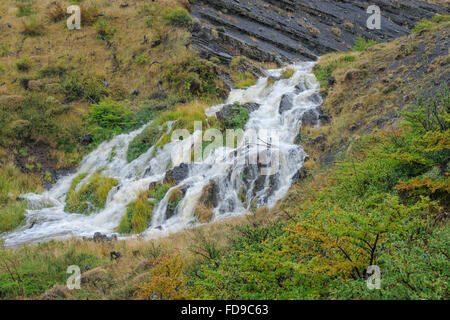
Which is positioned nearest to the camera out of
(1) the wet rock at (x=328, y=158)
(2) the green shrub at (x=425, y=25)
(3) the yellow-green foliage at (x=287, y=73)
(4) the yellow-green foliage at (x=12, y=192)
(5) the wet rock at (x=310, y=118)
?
(1) the wet rock at (x=328, y=158)

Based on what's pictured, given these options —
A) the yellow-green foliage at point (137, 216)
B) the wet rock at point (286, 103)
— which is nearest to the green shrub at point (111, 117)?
the yellow-green foliage at point (137, 216)

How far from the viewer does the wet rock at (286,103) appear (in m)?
13.3

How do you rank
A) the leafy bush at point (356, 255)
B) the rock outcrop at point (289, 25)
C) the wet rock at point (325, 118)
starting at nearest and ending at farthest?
the leafy bush at point (356, 255) → the wet rock at point (325, 118) → the rock outcrop at point (289, 25)

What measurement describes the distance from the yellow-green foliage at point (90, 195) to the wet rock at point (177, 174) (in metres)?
2.31

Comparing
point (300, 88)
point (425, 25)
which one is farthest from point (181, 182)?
point (425, 25)

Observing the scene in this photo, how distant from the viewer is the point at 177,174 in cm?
1029

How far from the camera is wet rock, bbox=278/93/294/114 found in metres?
13.3

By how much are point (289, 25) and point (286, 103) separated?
13203 mm

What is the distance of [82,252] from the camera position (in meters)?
6.53

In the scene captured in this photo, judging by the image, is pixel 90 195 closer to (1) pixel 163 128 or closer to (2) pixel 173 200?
(2) pixel 173 200

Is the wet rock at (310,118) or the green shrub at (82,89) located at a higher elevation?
the wet rock at (310,118)

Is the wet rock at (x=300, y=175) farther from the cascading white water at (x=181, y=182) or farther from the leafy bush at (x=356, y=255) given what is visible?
the leafy bush at (x=356, y=255)

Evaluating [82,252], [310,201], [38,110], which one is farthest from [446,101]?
[38,110]
